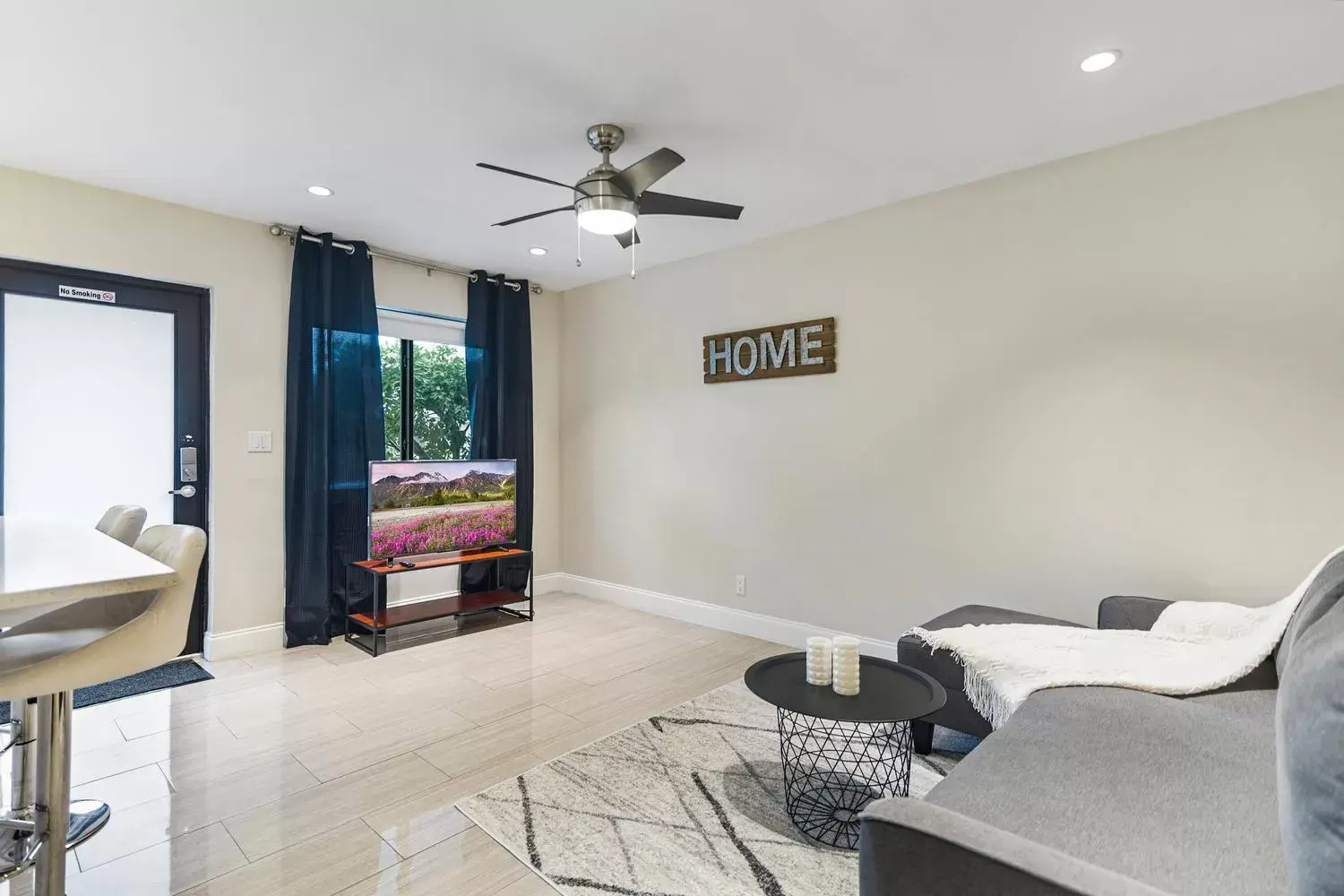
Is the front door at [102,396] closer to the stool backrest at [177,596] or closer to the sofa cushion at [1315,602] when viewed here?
the stool backrest at [177,596]

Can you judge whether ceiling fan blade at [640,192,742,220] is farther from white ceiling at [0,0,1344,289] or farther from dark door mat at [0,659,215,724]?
dark door mat at [0,659,215,724]

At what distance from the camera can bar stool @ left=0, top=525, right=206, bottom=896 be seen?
1.48 m

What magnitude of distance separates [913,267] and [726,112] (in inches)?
57.0

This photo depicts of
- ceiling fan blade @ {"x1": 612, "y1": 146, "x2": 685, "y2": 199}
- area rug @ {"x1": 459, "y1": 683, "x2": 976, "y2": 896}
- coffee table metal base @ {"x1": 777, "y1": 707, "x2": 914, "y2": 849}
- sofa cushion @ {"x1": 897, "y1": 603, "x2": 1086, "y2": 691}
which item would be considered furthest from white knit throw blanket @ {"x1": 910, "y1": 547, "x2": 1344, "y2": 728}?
ceiling fan blade @ {"x1": 612, "y1": 146, "x2": 685, "y2": 199}

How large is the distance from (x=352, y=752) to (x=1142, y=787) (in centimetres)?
264

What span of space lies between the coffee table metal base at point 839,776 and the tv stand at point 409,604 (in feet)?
8.06

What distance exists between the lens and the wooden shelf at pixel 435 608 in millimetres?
4004

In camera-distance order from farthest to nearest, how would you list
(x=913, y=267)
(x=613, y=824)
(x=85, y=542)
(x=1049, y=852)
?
(x=913, y=267), (x=613, y=824), (x=85, y=542), (x=1049, y=852)

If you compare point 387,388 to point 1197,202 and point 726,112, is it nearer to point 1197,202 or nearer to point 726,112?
point 726,112

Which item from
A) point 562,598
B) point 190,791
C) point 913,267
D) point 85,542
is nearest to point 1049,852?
point 85,542

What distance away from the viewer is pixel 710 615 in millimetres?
4434

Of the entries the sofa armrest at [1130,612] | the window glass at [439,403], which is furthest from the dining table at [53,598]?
the sofa armrest at [1130,612]

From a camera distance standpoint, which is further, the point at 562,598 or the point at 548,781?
the point at 562,598

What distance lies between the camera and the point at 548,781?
236cm
